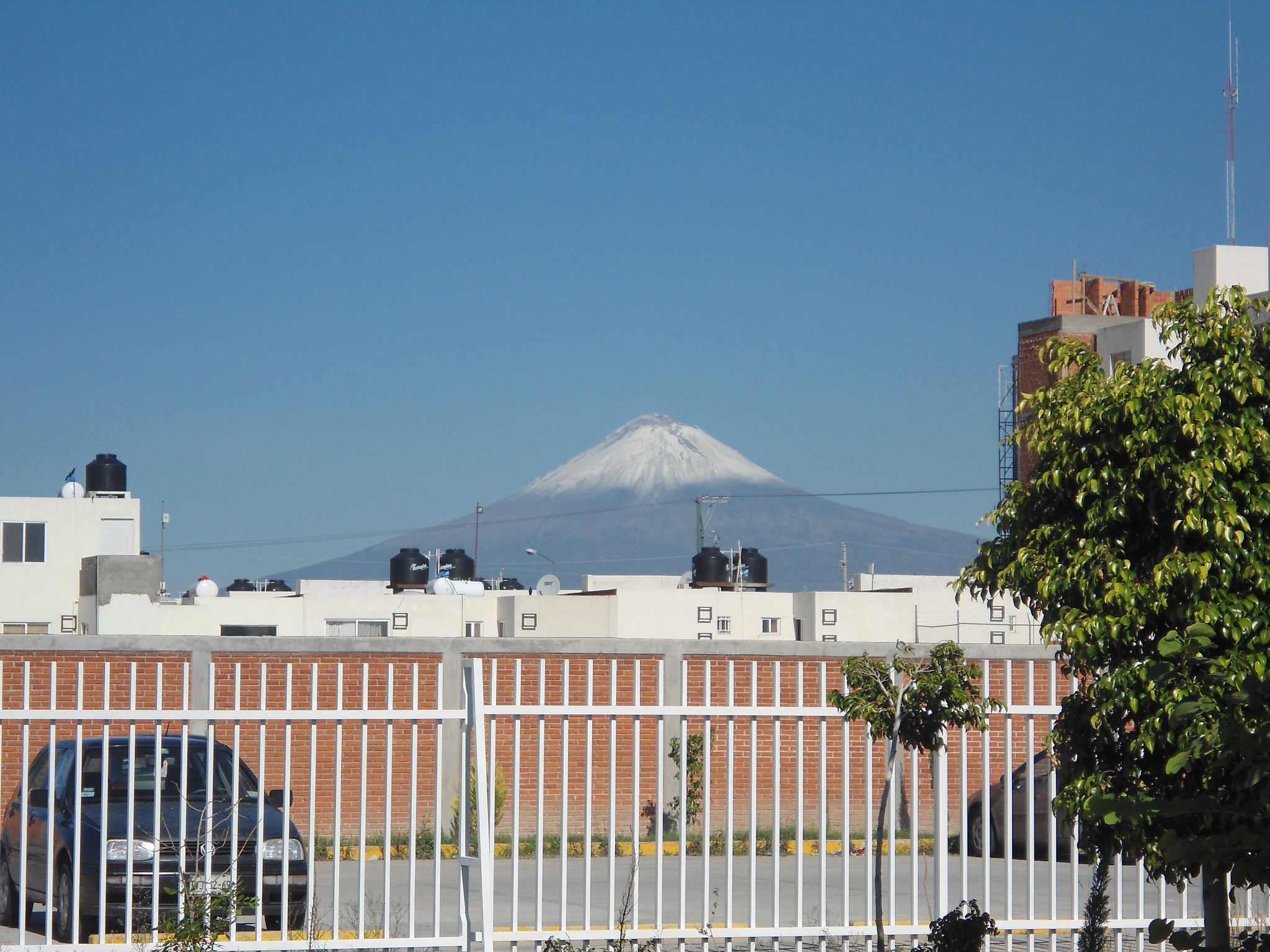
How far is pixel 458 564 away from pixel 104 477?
16408mm

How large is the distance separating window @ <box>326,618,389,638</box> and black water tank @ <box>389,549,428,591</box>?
34.1 ft

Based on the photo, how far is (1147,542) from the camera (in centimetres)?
714

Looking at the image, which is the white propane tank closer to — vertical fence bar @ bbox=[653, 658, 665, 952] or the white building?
the white building

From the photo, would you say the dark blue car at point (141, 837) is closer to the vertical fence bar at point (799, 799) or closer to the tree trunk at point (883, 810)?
the vertical fence bar at point (799, 799)

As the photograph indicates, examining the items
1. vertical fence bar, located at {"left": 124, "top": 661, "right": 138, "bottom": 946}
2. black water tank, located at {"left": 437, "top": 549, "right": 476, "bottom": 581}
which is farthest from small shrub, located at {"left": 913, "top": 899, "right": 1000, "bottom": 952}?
black water tank, located at {"left": 437, "top": 549, "right": 476, "bottom": 581}

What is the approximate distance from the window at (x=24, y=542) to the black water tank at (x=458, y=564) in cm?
1808

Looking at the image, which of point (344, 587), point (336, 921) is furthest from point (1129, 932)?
point (344, 587)

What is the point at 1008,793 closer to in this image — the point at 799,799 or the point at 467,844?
the point at 799,799

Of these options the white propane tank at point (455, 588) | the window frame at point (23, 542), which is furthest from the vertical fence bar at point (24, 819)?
the window frame at point (23, 542)

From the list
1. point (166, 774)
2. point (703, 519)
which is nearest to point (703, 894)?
point (166, 774)

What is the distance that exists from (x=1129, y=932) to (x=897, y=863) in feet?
24.0

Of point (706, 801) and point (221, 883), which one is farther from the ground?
point (706, 801)

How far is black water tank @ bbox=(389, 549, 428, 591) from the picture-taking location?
60156 mm

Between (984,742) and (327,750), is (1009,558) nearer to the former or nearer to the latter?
(984,742)
